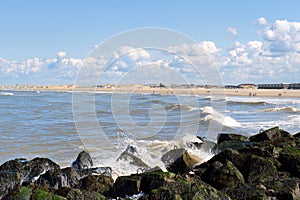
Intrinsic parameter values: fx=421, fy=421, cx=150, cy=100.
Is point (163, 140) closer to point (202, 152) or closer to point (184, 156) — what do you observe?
point (202, 152)

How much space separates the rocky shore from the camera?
241 inches

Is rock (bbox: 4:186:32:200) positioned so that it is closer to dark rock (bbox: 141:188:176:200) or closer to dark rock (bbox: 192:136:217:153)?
dark rock (bbox: 141:188:176:200)

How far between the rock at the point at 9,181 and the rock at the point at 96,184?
4.29 ft

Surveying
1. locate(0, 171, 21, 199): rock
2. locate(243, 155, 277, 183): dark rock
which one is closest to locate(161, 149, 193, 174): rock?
locate(243, 155, 277, 183): dark rock

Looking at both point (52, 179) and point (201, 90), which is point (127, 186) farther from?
point (201, 90)

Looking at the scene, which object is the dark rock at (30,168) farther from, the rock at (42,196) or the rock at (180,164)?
the rock at (42,196)

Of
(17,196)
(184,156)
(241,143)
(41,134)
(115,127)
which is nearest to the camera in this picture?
(17,196)

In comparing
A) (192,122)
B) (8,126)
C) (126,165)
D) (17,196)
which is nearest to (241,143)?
(126,165)

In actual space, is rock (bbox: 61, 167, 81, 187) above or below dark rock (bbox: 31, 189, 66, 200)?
below

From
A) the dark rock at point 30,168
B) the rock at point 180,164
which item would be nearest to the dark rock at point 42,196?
the dark rock at point 30,168

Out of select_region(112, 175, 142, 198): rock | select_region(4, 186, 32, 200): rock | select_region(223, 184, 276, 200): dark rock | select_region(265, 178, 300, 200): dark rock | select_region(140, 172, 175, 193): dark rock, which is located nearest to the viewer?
select_region(4, 186, 32, 200): rock

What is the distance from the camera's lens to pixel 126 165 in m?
11.3

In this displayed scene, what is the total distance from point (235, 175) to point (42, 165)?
429 centimetres

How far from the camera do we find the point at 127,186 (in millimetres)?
7215
